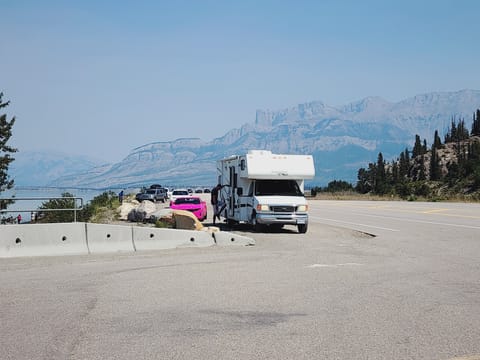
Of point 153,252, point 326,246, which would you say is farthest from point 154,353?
point 326,246

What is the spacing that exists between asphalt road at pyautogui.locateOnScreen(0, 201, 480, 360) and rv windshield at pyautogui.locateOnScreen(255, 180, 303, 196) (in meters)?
7.00

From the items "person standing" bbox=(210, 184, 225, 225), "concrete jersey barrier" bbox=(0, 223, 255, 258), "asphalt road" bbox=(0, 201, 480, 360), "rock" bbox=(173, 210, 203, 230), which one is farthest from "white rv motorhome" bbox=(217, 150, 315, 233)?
"asphalt road" bbox=(0, 201, 480, 360)

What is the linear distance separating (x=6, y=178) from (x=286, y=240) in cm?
5139

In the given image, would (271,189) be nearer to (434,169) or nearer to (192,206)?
(192,206)

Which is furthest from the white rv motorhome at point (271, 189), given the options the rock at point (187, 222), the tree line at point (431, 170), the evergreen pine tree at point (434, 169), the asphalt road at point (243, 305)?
the evergreen pine tree at point (434, 169)

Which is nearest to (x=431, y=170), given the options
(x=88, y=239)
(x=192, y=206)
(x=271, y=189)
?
(x=192, y=206)

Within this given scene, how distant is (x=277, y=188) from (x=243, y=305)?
14.7m

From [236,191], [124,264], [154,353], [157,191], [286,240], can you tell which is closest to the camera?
[154,353]

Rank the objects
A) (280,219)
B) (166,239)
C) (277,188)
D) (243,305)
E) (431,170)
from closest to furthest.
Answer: (243,305), (166,239), (280,219), (277,188), (431,170)

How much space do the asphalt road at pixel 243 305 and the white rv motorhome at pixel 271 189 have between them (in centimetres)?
594

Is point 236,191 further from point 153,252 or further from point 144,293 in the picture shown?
point 144,293

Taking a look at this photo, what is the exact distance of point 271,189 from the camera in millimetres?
23641

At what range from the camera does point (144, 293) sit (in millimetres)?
10188

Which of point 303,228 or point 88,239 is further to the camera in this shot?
point 303,228
